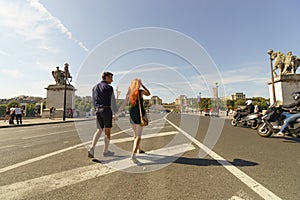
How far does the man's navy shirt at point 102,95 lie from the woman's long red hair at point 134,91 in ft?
1.69

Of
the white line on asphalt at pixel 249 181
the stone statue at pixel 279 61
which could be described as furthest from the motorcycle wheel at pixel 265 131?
the stone statue at pixel 279 61

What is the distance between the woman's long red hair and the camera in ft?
12.7

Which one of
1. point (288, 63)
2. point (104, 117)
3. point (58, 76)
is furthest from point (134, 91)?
point (58, 76)

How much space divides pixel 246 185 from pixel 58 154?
13.3 ft

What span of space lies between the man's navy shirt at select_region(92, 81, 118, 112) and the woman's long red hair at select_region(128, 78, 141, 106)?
1.69 feet

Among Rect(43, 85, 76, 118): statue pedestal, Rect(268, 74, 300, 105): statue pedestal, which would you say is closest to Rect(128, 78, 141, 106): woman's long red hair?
Rect(268, 74, 300, 105): statue pedestal

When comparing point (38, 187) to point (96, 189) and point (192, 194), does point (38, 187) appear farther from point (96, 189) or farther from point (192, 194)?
point (192, 194)

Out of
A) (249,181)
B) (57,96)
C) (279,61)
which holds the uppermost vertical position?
(279,61)

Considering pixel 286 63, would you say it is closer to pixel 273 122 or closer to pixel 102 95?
pixel 273 122

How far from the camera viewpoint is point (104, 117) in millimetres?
3889

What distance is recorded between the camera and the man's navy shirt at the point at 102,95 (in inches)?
157

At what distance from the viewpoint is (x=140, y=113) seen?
377 centimetres

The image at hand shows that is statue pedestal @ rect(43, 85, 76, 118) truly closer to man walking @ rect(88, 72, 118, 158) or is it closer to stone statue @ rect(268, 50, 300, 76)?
man walking @ rect(88, 72, 118, 158)

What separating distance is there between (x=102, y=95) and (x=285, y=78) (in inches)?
990
